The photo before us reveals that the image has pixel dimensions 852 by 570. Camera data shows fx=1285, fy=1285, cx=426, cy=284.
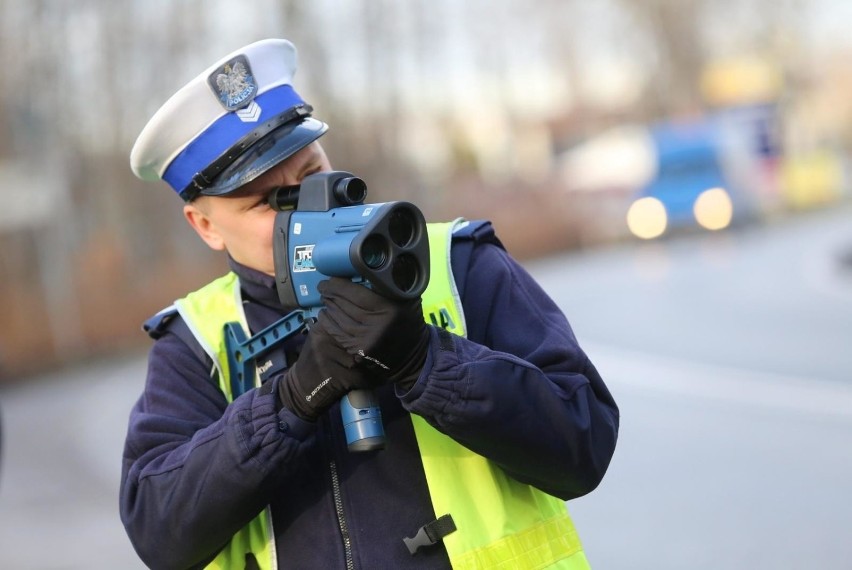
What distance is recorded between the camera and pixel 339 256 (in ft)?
6.66

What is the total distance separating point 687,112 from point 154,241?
113 feet

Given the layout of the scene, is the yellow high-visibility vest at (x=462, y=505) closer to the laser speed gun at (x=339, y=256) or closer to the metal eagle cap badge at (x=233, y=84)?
the laser speed gun at (x=339, y=256)

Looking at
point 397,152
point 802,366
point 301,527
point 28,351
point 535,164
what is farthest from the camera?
point 535,164

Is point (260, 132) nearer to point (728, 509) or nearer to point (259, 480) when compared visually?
point (259, 480)

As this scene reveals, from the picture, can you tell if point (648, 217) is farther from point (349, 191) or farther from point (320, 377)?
point (320, 377)

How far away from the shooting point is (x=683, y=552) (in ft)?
20.2

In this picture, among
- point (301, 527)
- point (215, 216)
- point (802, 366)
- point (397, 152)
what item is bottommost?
point (802, 366)

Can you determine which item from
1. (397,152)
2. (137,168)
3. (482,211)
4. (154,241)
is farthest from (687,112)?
(137,168)

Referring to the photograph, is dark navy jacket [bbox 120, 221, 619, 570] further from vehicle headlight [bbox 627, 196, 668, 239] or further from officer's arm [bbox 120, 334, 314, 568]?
vehicle headlight [bbox 627, 196, 668, 239]

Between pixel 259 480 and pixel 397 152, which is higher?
pixel 397 152

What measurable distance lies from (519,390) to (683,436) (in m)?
6.87

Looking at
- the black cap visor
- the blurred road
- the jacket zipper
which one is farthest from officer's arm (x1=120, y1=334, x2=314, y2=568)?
the blurred road

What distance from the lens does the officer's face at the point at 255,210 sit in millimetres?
2375

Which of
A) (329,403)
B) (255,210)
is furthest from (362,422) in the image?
(255,210)
